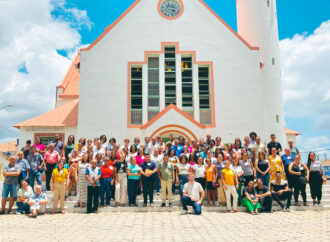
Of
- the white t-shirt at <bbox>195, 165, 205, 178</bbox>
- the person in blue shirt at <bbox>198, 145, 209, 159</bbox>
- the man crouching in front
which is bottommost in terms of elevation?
the man crouching in front

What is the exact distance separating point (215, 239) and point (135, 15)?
47.8ft

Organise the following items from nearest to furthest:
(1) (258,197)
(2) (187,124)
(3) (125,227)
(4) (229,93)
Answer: (3) (125,227) < (1) (258,197) < (2) (187,124) < (4) (229,93)

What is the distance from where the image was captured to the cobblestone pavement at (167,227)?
5.71 meters

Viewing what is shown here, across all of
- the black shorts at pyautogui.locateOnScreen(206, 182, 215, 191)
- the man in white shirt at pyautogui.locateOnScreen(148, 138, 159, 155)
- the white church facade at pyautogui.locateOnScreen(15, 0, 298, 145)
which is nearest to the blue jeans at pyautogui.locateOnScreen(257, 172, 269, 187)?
the black shorts at pyautogui.locateOnScreen(206, 182, 215, 191)

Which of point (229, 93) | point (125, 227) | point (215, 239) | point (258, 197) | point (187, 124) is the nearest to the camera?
point (215, 239)

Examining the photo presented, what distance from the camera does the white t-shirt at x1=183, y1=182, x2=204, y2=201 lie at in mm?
8508

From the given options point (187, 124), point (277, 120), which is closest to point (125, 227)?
point (187, 124)

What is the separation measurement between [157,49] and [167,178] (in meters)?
9.92

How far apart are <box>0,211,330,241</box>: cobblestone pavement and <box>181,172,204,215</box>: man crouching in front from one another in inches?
13.4

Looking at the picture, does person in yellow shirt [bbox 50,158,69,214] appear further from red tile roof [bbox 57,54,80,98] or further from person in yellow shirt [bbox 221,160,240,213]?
red tile roof [bbox 57,54,80,98]

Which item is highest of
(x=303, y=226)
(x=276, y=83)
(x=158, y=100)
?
(x=276, y=83)

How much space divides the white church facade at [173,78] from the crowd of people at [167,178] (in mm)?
6116

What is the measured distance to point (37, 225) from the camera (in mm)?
6969

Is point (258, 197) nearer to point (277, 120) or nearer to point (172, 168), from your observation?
point (172, 168)
